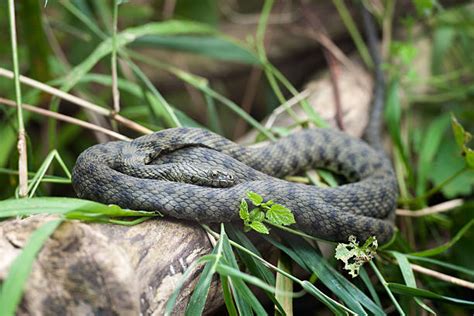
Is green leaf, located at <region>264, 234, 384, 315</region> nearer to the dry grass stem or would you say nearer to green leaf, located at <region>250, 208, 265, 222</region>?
green leaf, located at <region>250, 208, 265, 222</region>

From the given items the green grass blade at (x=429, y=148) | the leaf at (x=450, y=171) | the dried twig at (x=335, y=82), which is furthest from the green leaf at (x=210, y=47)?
the leaf at (x=450, y=171)

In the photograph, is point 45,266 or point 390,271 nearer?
point 45,266

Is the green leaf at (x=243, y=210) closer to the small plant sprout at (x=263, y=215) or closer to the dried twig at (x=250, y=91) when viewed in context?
the small plant sprout at (x=263, y=215)

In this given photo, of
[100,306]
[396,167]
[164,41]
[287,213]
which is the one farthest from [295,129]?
[100,306]

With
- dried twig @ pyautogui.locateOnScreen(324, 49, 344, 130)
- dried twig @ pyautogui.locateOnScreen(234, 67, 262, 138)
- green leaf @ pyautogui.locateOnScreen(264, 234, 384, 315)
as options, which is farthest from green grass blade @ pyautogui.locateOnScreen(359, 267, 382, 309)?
dried twig @ pyautogui.locateOnScreen(234, 67, 262, 138)

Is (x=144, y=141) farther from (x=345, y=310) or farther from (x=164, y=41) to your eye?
(x=164, y=41)

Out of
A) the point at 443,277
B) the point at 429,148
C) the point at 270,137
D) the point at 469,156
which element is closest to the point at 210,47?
the point at 270,137
